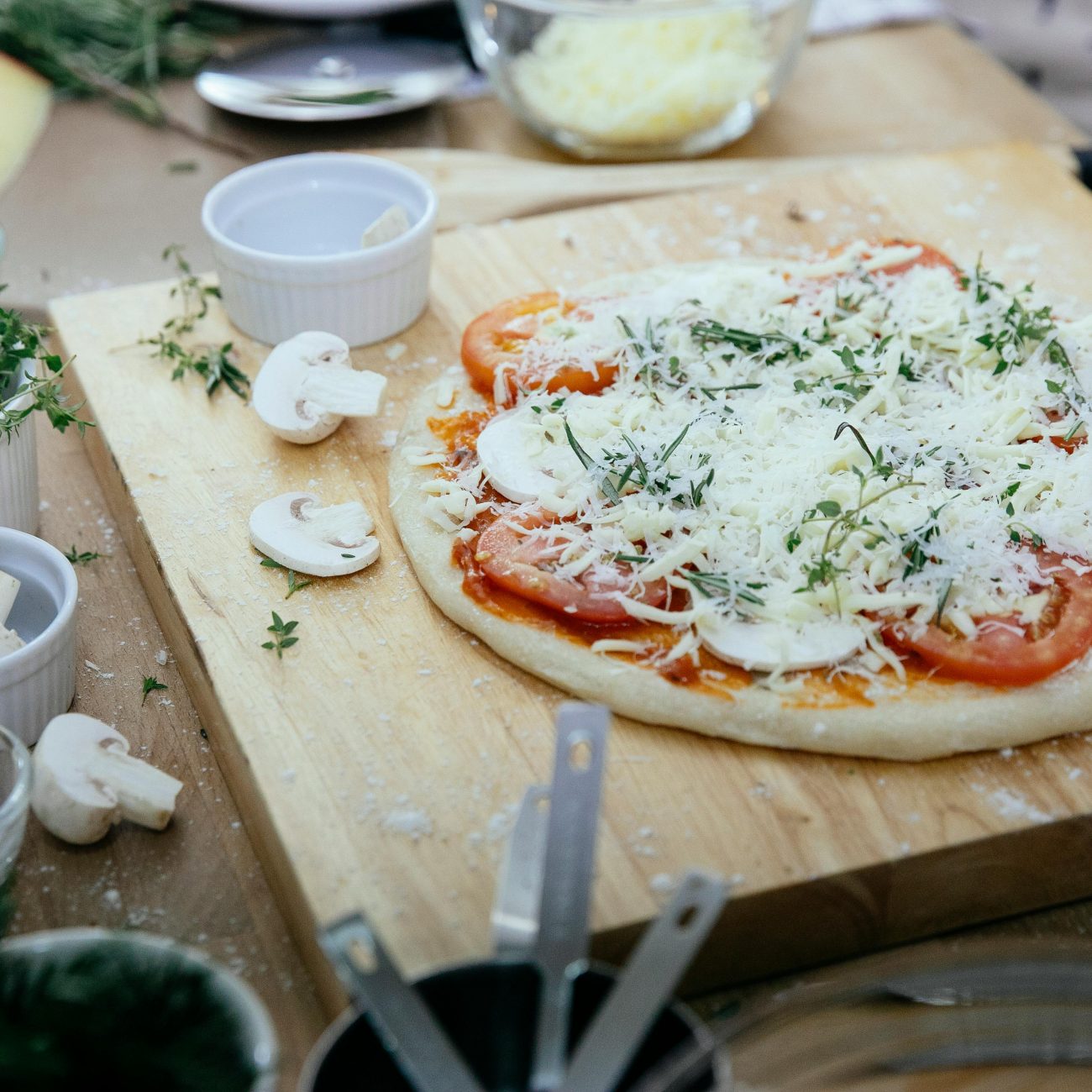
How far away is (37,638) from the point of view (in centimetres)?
194

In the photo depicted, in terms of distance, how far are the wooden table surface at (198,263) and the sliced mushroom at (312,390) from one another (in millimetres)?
377

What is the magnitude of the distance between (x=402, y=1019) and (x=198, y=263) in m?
2.20

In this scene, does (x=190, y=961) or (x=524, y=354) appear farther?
(x=524, y=354)

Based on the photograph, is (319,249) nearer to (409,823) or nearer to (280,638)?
(280,638)

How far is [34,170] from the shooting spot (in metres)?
3.41

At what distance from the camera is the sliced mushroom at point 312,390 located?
2305 millimetres

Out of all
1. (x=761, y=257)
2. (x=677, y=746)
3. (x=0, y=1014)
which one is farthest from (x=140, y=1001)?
(x=761, y=257)

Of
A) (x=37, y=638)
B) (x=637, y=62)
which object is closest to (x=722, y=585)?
(x=37, y=638)

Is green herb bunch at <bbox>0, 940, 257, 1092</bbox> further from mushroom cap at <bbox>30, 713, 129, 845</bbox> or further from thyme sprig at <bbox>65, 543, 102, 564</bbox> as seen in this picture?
thyme sprig at <bbox>65, 543, 102, 564</bbox>

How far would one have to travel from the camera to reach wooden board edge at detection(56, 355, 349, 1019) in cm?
168

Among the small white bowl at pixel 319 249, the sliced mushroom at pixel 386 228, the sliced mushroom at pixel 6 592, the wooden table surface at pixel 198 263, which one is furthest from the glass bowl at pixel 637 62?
the sliced mushroom at pixel 6 592

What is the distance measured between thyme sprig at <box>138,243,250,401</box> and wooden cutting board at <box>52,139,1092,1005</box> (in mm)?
118

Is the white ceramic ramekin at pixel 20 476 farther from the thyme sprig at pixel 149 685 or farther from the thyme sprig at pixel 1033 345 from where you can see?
the thyme sprig at pixel 1033 345

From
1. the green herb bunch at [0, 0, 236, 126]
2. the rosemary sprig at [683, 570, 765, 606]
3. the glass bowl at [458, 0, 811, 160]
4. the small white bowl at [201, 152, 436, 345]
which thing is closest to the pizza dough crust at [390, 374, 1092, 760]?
the rosemary sprig at [683, 570, 765, 606]
